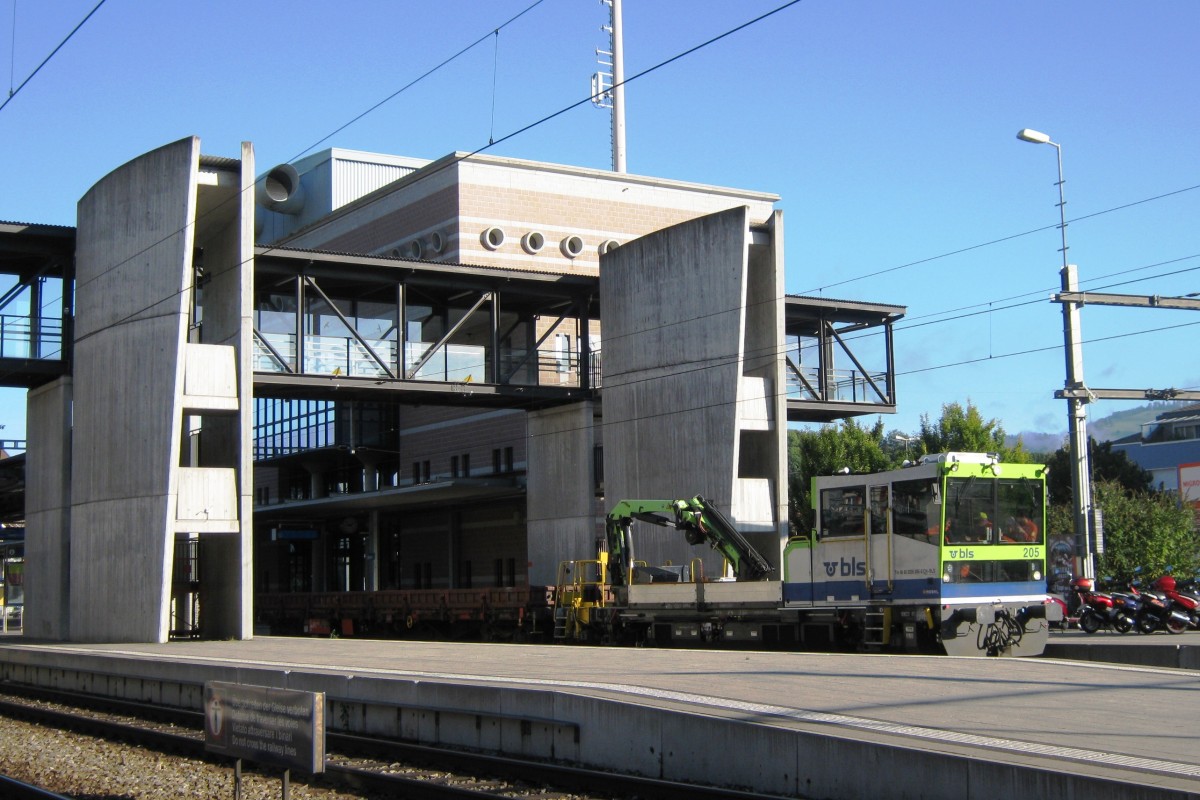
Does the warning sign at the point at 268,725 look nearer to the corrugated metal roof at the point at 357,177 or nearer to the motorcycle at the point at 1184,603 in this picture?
the motorcycle at the point at 1184,603

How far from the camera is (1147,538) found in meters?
44.6

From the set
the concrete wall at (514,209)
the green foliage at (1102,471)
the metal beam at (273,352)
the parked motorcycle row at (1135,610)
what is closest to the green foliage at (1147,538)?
the parked motorcycle row at (1135,610)

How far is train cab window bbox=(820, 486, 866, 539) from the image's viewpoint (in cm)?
2378

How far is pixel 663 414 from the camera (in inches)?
1431

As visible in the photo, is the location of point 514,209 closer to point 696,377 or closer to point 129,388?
point 696,377

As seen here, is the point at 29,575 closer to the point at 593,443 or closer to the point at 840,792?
the point at 593,443

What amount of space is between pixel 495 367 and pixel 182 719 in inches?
733

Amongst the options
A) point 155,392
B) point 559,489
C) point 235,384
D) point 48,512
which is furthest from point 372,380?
point 48,512

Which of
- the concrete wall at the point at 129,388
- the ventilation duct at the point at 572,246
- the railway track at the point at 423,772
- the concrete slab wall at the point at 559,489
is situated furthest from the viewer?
the ventilation duct at the point at 572,246

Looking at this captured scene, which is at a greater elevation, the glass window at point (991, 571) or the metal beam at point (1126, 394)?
the metal beam at point (1126, 394)

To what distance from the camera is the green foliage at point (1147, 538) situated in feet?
145

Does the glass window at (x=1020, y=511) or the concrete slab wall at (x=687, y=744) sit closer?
the concrete slab wall at (x=687, y=744)

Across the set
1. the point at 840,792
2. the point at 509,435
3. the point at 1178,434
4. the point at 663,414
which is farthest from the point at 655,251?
the point at 1178,434

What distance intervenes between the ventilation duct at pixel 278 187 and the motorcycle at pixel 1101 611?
38.8 meters
